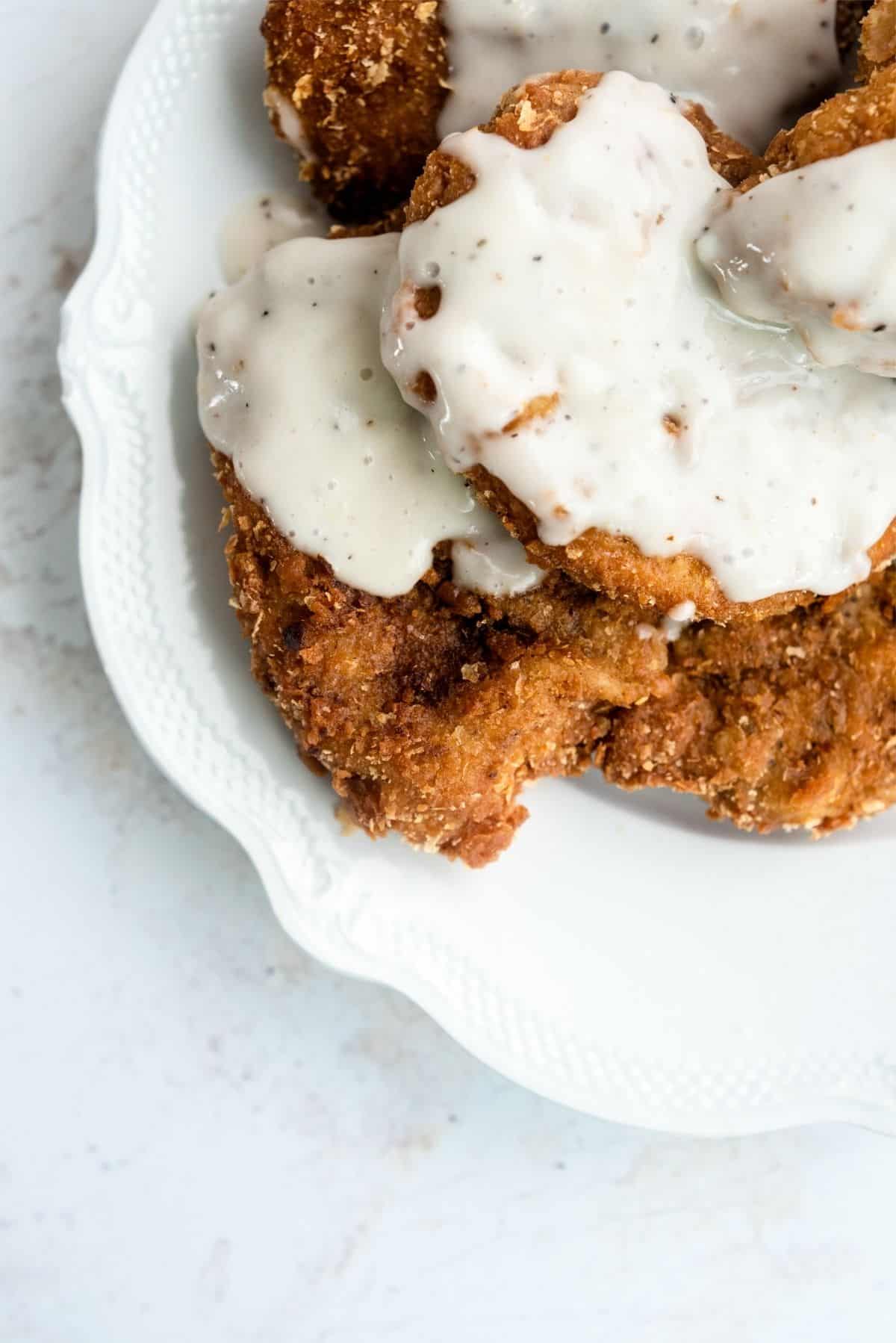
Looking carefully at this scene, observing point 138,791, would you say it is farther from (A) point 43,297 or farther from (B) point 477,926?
(A) point 43,297

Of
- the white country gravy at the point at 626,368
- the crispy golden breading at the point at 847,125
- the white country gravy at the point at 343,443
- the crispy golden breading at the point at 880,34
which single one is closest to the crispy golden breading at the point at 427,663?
the white country gravy at the point at 343,443

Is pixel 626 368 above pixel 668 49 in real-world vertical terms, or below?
below

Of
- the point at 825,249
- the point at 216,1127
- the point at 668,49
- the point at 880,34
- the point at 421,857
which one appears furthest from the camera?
the point at 216,1127

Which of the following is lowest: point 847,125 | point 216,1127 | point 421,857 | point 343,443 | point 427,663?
point 216,1127

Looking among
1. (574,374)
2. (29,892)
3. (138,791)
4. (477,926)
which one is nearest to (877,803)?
(477,926)

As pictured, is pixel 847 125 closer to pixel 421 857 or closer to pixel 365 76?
pixel 365 76

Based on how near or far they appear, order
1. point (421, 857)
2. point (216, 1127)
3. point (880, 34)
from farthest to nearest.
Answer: point (216, 1127)
point (421, 857)
point (880, 34)

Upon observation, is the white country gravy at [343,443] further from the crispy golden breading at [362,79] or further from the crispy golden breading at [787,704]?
the crispy golden breading at [787,704]

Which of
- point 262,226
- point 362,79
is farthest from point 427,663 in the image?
point 362,79

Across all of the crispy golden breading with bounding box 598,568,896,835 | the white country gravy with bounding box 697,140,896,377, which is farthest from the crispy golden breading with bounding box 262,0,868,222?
the crispy golden breading with bounding box 598,568,896,835
